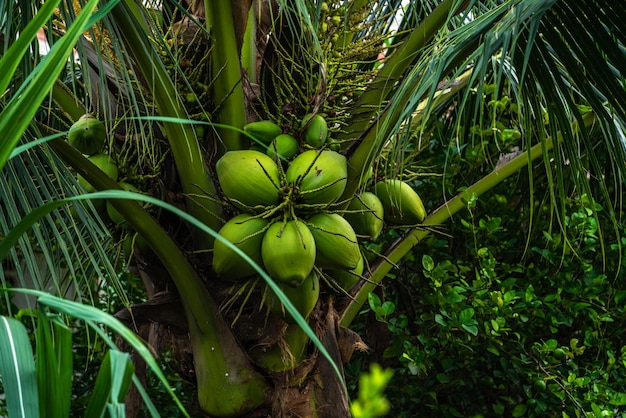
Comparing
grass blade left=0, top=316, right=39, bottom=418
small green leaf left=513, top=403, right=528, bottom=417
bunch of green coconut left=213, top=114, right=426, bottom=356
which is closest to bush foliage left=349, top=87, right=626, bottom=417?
small green leaf left=513, top=403, right=528, bottom=417

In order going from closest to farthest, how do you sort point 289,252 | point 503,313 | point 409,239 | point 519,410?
point 289,252 < point 409,239 < point 503,313 < point 519,410

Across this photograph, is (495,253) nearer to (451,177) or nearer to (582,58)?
(451,177)

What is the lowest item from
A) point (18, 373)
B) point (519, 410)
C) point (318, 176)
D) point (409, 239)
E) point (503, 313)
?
point (519, 410)

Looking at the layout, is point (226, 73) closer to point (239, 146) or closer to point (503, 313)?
point (239, 146)

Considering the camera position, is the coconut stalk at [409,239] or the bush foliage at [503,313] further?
the bush foliage at [503,313]

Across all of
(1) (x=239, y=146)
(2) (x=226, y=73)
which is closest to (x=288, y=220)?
(1) (x=239, y=146)

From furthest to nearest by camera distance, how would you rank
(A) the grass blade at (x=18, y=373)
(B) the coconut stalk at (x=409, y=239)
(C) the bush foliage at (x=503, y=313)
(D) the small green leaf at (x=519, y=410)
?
(D) the small green leaf at (x=519, y=410) < (C) the bush foliage at (x=503, y=313) < (B) the coconut stalk at (x=409, y=239) < (A) the grass blade at (x=18, y=373)

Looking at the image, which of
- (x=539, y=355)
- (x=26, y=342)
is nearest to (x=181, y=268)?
(x=26, y=342)

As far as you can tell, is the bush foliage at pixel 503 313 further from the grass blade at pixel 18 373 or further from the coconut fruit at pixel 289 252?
the grass blade at pixel 18 373

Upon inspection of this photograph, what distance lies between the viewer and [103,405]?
0.81m

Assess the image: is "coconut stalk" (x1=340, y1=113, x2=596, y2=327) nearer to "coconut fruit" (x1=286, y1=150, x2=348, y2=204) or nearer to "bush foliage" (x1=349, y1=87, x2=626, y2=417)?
"bush foliage" (x1=349, y1=87, x2=626, y2=417)

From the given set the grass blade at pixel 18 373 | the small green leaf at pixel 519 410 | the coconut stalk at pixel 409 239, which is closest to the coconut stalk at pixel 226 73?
the coconut stalk at pixel 409 239

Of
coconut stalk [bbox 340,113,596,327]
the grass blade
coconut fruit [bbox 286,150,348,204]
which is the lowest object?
coconut stalk [bbox 340,113,596,327]

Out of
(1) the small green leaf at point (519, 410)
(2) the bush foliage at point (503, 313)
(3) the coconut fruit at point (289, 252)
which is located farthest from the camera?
(1) the small green leaf at point (519, 410)
